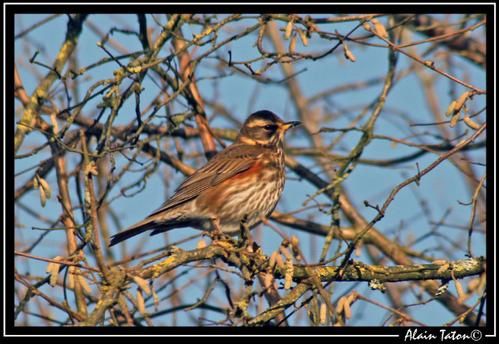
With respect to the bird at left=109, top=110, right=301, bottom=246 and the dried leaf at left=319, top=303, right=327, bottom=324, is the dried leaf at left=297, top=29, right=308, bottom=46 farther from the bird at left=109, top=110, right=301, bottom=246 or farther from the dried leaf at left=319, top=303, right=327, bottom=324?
the dried leaf at left=319, top=303, right=327, bottom=324

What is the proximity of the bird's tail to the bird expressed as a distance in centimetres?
8

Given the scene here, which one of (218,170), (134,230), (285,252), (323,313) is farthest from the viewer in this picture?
(218,170)

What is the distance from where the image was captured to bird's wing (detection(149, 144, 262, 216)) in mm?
7738

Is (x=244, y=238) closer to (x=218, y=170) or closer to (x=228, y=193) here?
(x=228, y=193)

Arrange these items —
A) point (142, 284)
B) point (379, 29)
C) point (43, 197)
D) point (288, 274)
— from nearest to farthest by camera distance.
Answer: point (142, 284) < point (288, 274) < point (43, 197) < point (379, 29)

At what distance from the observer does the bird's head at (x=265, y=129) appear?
28.3ft

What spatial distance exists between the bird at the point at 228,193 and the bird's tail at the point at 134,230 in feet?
0.26

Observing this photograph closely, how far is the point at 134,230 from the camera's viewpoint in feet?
22.7

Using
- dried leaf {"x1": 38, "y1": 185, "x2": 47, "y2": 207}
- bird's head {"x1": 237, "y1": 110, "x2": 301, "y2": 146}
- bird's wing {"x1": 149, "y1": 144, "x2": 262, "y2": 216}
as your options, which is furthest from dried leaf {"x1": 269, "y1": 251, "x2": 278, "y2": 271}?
bird's head {"x1": 237, "y1": 110, "x2": 301, "y2": 146}

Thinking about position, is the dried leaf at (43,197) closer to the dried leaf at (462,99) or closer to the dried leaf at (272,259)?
the dried leaf at (272,259)

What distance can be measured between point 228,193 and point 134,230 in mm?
1285

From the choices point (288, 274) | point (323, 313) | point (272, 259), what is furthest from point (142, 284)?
point (323, 313)

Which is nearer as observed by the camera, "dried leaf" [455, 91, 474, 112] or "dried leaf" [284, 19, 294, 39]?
"dried leaf" [455, 91, 474, 112]
